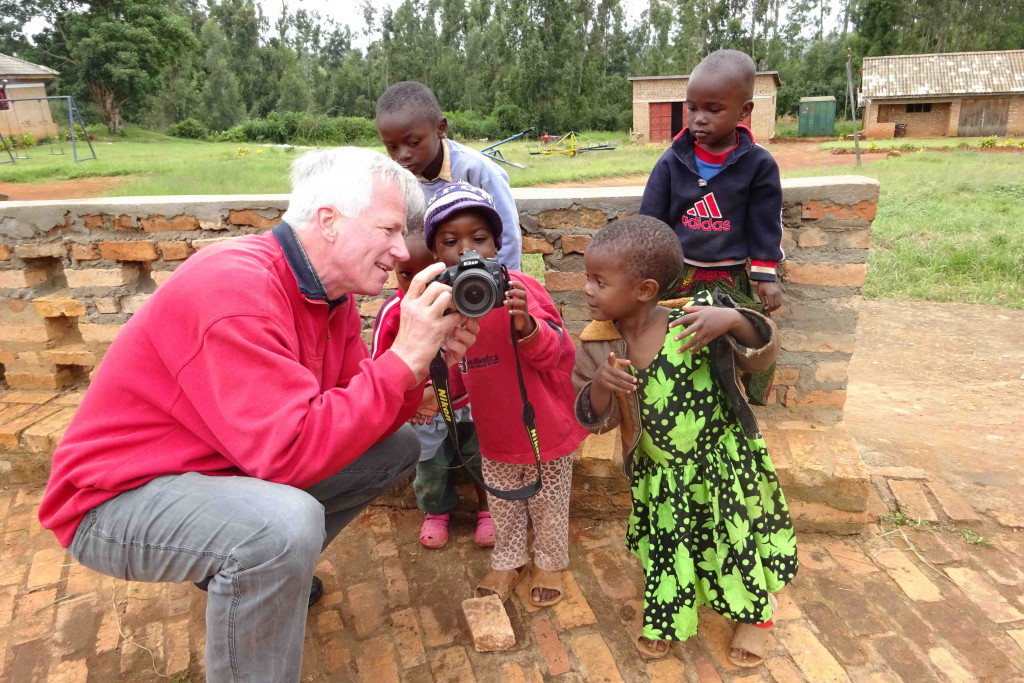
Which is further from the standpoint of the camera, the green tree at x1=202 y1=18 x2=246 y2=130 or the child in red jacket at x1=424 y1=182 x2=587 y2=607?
the green tree at x1=202 y1=18 x2=246 y2=130

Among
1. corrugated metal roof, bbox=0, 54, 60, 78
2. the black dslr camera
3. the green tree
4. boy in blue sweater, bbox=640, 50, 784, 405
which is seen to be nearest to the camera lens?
the black dslr camera

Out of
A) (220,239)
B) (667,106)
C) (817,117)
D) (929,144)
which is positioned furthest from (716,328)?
(817,117)

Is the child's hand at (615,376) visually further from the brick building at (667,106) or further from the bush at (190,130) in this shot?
the bush at (190,130)

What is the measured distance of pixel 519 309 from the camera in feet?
6.57

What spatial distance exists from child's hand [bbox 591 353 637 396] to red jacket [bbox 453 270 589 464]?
278 millimetres

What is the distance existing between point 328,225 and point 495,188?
1.03 meters

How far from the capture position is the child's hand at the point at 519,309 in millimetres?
1971

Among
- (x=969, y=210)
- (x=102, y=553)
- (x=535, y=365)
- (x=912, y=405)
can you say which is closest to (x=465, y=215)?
(x=535, y=365)

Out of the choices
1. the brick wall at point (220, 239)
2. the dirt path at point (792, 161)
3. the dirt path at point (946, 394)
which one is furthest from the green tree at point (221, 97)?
the dirt path at point (946, 394)

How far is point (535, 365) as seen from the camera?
222 centimetres

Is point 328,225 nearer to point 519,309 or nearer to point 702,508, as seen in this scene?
point 519,309

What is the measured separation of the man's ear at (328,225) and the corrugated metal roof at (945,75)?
29383 mm

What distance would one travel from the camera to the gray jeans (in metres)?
1.63

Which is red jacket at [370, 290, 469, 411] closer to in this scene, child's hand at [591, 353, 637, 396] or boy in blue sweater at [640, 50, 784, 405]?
child's hand at [591, 353, 637, 396]
